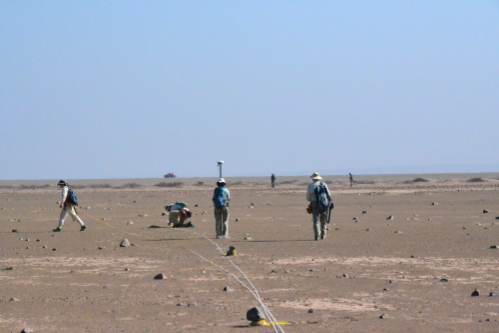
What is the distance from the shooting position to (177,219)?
26016 millimetres

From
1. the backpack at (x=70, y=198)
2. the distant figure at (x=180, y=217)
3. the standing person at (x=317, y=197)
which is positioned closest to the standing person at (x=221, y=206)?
the standing person at (x=317, y=197)

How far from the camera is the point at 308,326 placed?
31.4ft

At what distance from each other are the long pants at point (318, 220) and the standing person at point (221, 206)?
2.50 m

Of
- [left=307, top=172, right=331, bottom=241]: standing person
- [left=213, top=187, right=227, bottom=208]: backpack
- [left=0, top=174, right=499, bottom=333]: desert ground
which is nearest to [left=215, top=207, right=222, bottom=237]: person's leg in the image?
[left=213, top=187, right=227, bottom=208]: backpack

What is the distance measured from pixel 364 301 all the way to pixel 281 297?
1.27m

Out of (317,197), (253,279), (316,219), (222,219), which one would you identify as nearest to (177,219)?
(222,219)

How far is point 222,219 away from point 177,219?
4630mm

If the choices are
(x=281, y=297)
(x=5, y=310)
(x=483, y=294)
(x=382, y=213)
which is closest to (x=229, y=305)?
(x=281, y=297)

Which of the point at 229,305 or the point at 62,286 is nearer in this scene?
the point at 229,305

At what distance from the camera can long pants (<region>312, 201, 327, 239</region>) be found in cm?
2032

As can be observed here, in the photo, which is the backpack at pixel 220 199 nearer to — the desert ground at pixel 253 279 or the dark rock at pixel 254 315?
the desert ground at pixel 253 279

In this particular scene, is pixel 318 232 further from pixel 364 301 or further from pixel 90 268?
pixel 364 301

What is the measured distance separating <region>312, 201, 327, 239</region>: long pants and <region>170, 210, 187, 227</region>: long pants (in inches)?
238

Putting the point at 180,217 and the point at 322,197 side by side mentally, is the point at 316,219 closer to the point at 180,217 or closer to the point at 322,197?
the point at 322,197
